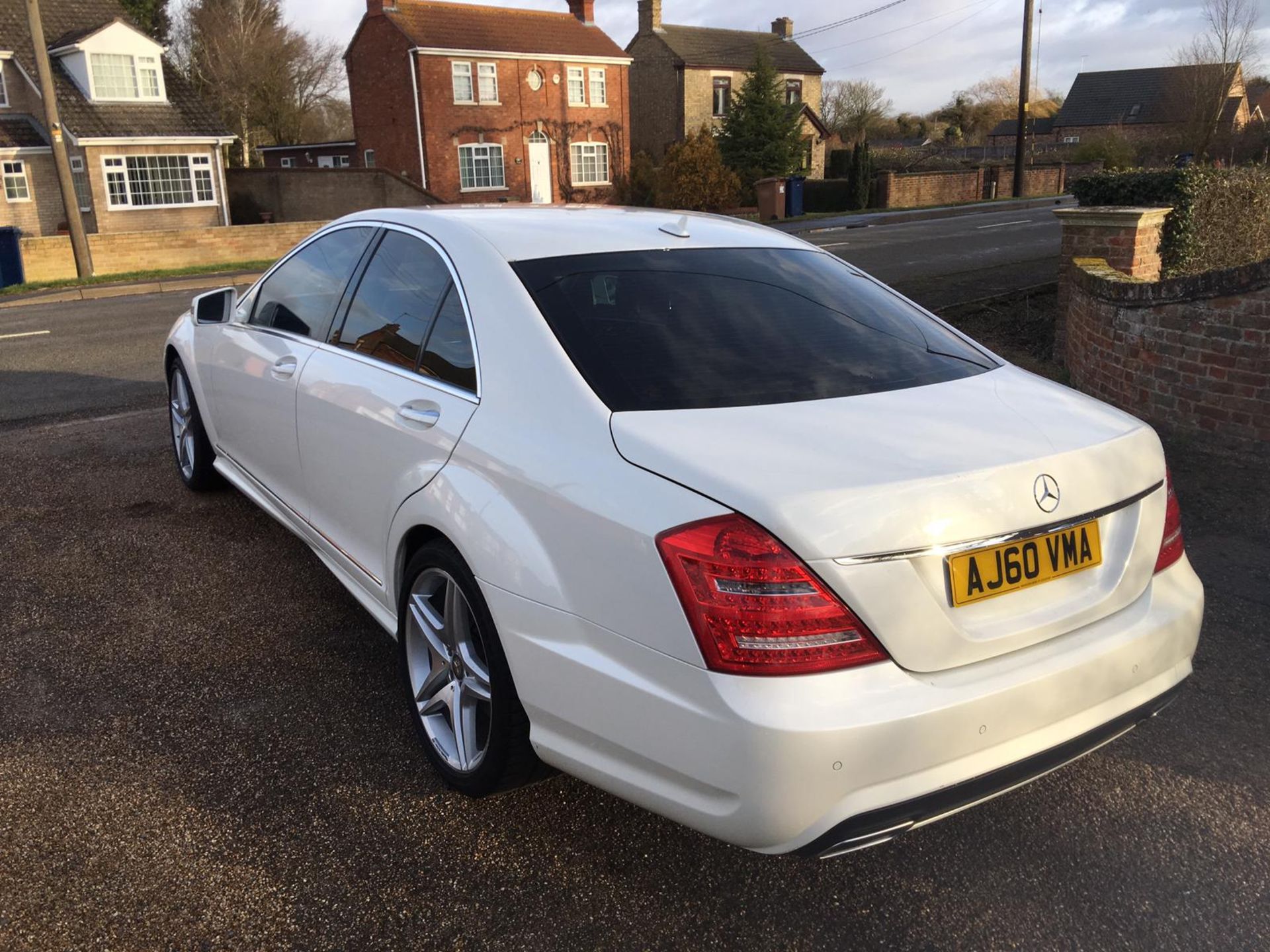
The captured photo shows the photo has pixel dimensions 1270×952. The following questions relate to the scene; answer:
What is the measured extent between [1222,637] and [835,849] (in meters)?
2.40

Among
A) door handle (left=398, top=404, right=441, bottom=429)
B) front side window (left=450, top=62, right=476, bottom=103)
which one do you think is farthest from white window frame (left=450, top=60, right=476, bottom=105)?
door handle (left=398, top=404, right=441, bottom=429)

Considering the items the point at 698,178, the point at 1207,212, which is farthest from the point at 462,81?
the point at 1207,212

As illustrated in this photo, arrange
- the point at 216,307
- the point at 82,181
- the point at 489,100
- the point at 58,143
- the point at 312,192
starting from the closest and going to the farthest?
the point at 216,307
the point at 58,143
the point at 82,181
the point at 312,192
the point at 489,100

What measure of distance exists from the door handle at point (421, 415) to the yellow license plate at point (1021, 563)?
148 centimetres

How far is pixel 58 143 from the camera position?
66.9 ft

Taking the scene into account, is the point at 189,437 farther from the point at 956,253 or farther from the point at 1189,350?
the point at 956,253

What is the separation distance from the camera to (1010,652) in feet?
7.67

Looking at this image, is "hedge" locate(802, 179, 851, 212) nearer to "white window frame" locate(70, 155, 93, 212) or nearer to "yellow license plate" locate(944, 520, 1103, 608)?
"white window frame" locate(70, 155, 93, 212)

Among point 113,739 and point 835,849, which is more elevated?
point 835,849

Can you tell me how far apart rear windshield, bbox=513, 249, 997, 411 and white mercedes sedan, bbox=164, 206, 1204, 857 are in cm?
1

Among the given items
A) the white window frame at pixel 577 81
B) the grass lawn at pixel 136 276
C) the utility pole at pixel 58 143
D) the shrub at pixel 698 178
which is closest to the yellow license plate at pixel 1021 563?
the grass lawn at pixel 136 276

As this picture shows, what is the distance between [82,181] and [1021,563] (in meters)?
38.6

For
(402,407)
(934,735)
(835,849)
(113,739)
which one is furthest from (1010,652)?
(113,739)

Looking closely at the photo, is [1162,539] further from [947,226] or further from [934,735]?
[947,226]
